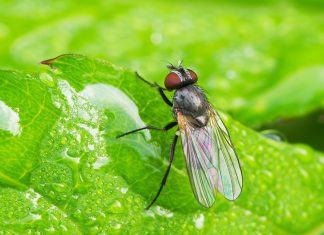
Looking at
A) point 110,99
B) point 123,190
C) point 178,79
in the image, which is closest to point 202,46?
point 178,79

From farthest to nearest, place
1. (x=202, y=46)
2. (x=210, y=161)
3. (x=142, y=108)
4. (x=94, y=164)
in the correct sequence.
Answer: (x=202, y=46) → (x=210, y=161) → (x=142, y=108) → (x=94, y=164)

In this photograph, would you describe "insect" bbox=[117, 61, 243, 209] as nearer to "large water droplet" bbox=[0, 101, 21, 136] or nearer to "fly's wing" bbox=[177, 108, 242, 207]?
"fly's wing" bbox=[177, 108, 242, 207]

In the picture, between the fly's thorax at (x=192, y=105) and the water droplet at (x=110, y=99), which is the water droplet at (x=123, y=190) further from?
the fly's thorax at (x=192, y=105)

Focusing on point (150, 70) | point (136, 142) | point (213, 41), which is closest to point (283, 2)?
point (213, 41)

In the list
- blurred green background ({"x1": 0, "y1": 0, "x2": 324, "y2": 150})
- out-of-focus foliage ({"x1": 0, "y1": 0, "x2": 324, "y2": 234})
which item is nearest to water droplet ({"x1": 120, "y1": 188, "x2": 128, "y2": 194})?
out-of-focus foliage ({"x1": 0, "y1": 0, "x2": 324, "y2": 234})

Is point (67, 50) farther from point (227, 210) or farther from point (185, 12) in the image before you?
point (227, 210)

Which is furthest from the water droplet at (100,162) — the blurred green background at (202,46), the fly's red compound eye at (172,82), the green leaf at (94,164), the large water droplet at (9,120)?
the blurred green background at (202,46)

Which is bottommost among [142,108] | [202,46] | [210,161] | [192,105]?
[210,161]

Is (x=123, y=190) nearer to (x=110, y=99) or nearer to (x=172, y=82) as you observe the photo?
(x=110, y=99)
